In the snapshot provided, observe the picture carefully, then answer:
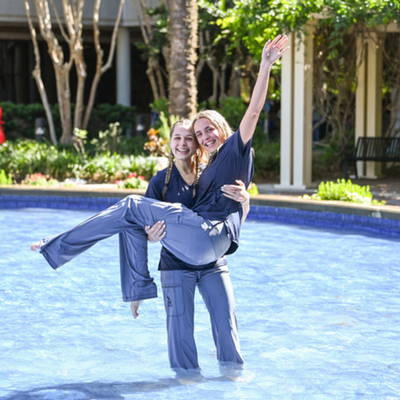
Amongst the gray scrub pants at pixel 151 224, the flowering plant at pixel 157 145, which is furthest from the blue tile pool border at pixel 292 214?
the gray scrub pants at pixel 151 224

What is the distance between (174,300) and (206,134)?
0.89 m

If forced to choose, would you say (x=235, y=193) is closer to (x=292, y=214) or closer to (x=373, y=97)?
(x=292, y=214)

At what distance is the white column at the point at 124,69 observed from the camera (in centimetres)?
2322

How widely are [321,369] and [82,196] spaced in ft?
24.2

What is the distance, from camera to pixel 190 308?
355cm

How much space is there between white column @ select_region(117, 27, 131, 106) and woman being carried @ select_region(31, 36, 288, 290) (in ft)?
67.2

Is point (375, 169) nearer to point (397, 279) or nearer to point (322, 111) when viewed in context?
point (322, 111)

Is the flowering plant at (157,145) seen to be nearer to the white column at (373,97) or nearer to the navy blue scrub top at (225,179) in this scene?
the white column at (373,97)

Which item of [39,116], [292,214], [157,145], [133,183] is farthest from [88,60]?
[292,214]

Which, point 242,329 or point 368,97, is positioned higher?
point 368,97

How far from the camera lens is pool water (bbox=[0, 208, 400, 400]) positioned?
158 inches

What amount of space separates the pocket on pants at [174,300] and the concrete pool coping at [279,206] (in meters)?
5.74

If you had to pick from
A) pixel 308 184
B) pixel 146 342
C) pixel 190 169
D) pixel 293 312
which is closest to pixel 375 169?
pixel 308 184

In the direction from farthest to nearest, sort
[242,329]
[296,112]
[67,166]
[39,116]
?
[39,116] < [67,166] < [296,112] < [242,329]
